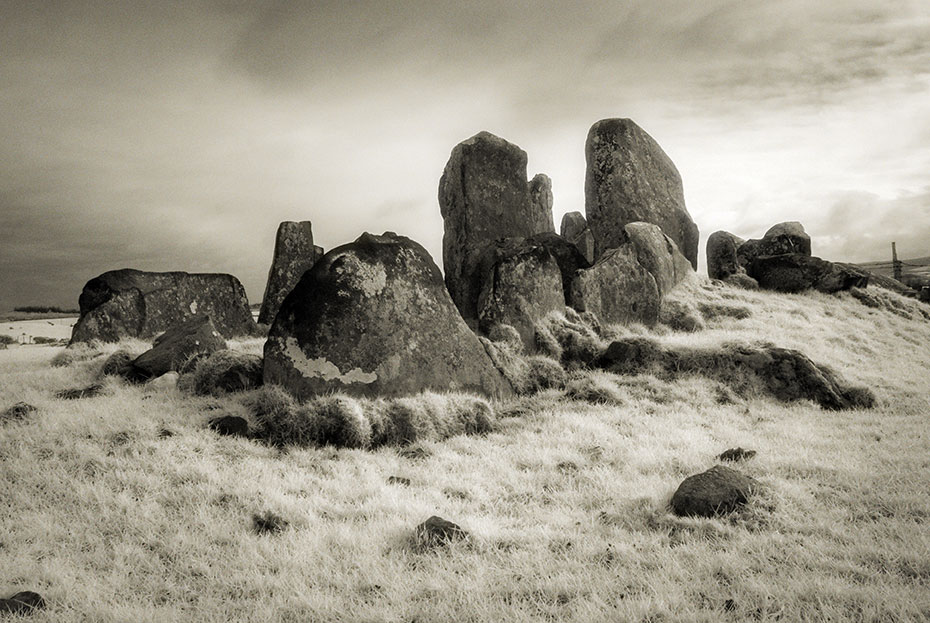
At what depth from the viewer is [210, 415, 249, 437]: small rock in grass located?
845 centimetres

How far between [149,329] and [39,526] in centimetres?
1121

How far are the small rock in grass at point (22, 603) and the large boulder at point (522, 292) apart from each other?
29.8ft

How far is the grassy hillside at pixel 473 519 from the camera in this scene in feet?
15.0

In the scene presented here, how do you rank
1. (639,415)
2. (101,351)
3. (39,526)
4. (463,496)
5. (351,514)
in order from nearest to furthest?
1. (39,526)
2. (351,514)
3. (463,496)
4. (639,415)
5. (101,351)

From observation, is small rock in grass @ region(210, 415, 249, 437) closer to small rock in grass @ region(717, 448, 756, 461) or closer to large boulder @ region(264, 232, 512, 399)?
large boulder @ region(264, 232, 512, 399)

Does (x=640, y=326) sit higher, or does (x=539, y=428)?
(x=640, y=326)

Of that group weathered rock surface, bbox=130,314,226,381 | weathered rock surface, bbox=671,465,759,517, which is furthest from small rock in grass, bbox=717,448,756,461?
weathered rock surface, bbox=130,314,226,381

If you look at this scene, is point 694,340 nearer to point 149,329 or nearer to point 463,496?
point 463,496

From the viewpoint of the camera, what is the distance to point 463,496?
7.05 metres

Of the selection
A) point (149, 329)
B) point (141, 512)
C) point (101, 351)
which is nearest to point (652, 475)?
point (141, 512)

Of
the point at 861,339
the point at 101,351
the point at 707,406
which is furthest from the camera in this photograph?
the point at 861,339

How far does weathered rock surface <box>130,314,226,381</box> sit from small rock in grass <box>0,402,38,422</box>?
2316mm

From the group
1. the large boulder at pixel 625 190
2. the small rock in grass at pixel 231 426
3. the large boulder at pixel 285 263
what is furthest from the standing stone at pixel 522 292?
the large boulder at pixel 285 263

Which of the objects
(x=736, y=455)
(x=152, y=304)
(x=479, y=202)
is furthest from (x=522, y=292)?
(x=152, y=304)
